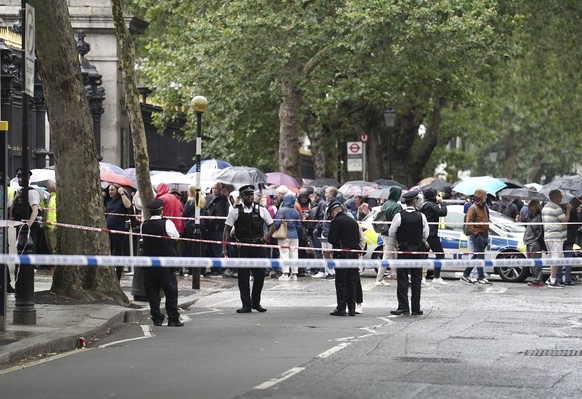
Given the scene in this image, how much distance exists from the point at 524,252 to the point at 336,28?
36.1 ft

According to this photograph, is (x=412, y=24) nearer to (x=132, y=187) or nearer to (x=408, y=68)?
(x=408, y=68)

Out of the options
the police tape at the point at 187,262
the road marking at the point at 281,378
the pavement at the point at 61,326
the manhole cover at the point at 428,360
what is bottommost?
the road marking at the point at 281,378

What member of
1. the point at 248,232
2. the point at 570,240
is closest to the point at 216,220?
the point at 570,240

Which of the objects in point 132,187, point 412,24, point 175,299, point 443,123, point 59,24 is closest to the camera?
point 175,299

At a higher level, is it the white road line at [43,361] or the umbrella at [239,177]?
the umbrella at [239,177]

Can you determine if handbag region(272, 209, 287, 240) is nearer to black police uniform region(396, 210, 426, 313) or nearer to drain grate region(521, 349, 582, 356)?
black police uniform region(396, 210, 426, 313)

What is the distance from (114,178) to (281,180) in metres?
9.68

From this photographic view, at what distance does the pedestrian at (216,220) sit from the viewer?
26.9m

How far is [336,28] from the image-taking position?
34.7 meters

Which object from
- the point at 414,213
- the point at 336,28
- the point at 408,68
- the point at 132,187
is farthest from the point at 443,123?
the point at 414,213

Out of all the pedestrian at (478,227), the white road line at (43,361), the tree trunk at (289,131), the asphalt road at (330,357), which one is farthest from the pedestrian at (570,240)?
the tree trunk at (289,131)

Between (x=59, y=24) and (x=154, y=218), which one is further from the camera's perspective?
(x=59, y=24)

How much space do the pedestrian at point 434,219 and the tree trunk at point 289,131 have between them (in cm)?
1284

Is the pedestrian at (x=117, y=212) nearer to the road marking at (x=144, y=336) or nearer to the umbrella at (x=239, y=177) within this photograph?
the umbrella at (x=239, y=177)
